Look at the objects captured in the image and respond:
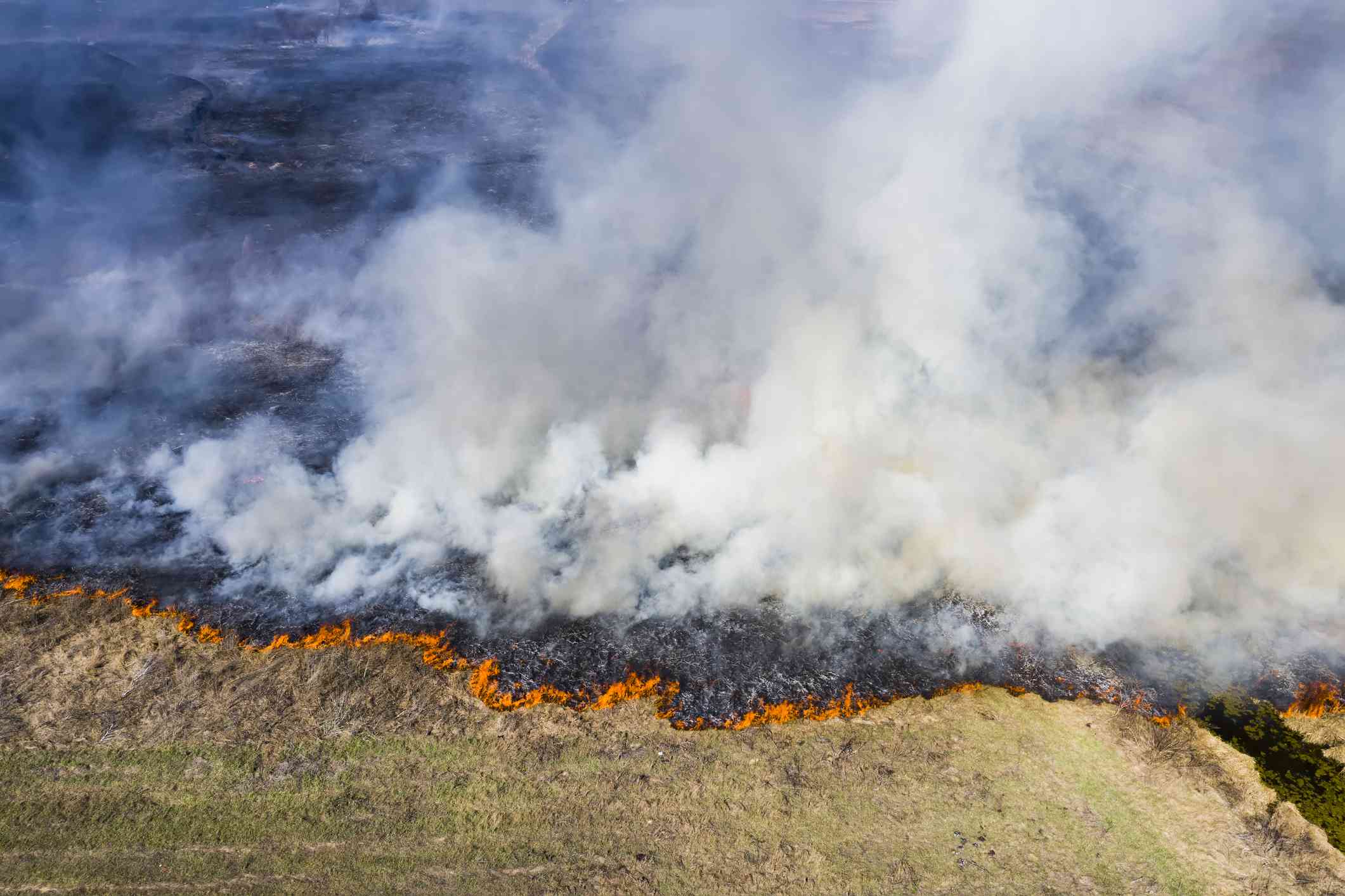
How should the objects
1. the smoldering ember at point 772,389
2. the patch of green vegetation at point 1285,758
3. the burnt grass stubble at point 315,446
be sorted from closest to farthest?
the patch of green vegetation at point 1285,758 < the burnt grass stubble at point 315,446 < the smoldering ember at point 772,389

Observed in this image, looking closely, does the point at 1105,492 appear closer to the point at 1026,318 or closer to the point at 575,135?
the point at 1026,318

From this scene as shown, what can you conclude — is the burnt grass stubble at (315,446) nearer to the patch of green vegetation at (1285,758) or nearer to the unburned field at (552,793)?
the patch of green vegetation at (1285,758)

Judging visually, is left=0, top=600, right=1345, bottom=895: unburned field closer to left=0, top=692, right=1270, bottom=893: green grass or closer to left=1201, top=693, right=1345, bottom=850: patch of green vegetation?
left=0, top=692, right=1270, bottom=893: green grass

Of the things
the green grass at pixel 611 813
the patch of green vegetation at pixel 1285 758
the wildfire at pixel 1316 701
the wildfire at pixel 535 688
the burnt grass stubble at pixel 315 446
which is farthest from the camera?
the burnt grass stubble at pixel 315 446

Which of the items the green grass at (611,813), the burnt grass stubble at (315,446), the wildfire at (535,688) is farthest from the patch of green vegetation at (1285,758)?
the green grass at (611,813)

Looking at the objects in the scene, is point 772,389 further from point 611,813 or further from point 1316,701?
point 1316,701

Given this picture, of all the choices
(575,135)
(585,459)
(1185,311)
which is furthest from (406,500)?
(575,135)
